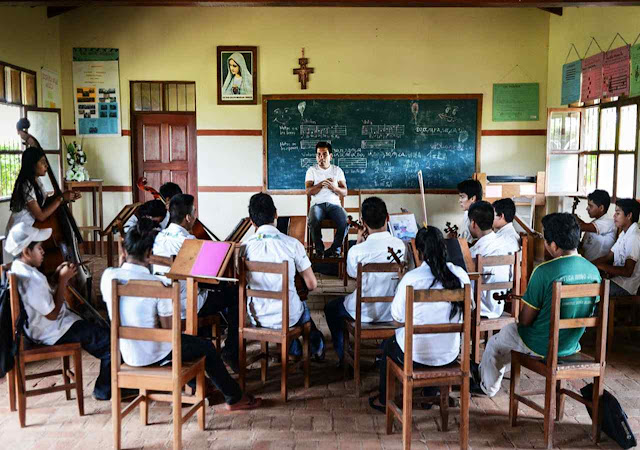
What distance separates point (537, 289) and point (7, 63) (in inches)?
212

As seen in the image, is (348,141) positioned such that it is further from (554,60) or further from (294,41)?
(554,60)

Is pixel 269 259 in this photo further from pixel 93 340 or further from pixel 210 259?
pixel 93 340

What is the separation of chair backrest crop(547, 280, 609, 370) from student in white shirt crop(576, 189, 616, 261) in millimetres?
2093

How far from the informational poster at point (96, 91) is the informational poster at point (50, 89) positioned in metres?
0.19

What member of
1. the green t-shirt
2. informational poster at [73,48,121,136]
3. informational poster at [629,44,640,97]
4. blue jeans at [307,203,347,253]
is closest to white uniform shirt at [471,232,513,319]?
the green t-shirt

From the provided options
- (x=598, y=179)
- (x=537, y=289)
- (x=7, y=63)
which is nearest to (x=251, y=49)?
(x=7, y=63)

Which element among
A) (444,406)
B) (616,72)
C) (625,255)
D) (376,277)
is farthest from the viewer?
(616,72)

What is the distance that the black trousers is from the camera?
116 inches

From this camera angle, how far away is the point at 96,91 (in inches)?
292

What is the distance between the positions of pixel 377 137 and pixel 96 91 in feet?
11.1

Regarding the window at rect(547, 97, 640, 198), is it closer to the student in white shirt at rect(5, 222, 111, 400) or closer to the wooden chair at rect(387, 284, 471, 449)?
the wooden chair at rect(387, 284, 471, 449)

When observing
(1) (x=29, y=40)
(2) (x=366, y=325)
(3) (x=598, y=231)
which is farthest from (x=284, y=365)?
(1) (x=29, y=40)

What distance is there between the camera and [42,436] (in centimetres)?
297

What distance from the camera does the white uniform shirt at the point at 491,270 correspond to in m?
3.76
